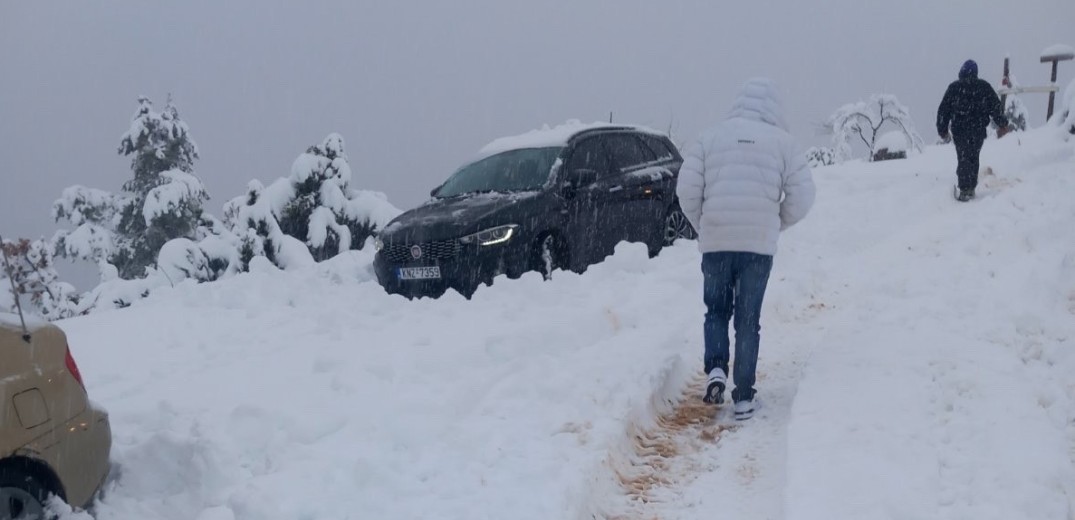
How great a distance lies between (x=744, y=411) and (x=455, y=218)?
392cm

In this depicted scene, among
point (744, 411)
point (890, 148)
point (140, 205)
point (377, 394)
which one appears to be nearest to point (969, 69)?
point (744, 411)

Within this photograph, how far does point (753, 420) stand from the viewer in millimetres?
5273

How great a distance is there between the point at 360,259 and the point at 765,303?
5704 mm

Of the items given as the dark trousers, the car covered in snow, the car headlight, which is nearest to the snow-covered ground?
the car covered in snow

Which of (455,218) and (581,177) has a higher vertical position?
(581,177)

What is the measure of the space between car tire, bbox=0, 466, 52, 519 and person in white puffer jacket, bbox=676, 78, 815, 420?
362 cm

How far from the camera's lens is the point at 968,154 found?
1148cm

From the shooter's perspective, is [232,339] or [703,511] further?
[232,339]

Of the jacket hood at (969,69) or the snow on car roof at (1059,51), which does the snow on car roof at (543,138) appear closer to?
the jacket hood at (969,69)

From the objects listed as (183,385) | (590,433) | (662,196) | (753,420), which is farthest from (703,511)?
(662,196)

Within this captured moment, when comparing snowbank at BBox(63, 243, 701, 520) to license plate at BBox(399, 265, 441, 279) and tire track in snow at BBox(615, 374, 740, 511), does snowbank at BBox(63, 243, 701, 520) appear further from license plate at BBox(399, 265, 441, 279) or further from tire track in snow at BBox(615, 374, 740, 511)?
license plate at BBox(399, 265, 441, 279)

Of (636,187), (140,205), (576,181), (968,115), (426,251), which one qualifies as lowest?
(140,205)

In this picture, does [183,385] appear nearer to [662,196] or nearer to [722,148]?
[722,148]

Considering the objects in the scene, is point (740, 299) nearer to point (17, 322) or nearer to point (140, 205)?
point (17, 322)
